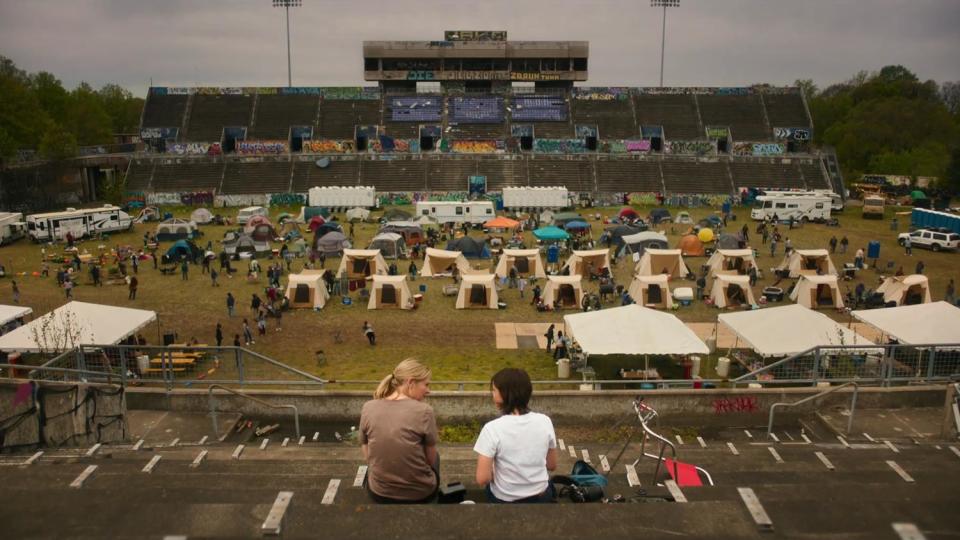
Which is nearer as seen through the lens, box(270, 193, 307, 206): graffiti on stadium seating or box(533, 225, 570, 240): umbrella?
box(533, 225, 570, 240): umbrella

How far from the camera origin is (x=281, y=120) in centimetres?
6725

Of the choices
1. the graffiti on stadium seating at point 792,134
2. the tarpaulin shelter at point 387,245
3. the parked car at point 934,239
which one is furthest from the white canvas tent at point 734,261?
the graffiti on stadium seating at point 792,134

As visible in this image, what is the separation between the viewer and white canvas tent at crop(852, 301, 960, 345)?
17953 millimetres

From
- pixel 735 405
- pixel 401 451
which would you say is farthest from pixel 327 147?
pixel 401 451

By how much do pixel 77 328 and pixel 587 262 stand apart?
68.9 feet

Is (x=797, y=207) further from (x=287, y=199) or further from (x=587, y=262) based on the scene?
(x=287, y=199)

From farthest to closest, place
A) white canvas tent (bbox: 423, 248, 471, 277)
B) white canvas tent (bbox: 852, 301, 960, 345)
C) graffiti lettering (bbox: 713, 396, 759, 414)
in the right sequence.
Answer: white canvas tent (bbox: 423, 248, 471, 277), white canvas tent (bbox: 852, 301, 960, 345), graffiti lettering (bbox: 713, 396, 759, 414)

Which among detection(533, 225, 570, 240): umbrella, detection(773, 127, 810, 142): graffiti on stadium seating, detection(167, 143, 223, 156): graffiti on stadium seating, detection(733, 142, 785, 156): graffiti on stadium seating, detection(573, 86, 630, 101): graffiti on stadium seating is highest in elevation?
detection(573, 86, 630, 101): graffiti on stadium seating

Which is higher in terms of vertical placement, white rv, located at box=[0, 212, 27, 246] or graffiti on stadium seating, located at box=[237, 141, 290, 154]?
graffiti on stadium seating, located at box=[237, 141, 290, 154]

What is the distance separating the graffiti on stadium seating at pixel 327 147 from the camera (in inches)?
2491

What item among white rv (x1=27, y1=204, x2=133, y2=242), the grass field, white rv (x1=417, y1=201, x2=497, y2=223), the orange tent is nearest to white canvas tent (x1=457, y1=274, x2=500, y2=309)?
the grass field

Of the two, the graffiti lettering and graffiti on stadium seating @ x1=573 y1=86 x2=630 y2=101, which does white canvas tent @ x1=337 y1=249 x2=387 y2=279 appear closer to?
the graffiti lettering

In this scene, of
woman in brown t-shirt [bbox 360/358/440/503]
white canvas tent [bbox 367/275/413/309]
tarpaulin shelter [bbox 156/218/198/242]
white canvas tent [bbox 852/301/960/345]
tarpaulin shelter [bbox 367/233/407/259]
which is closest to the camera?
woman in brown t-shirt [bbox 360/358/440/503]

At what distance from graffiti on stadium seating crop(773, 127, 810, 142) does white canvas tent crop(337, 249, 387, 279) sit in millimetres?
49189
